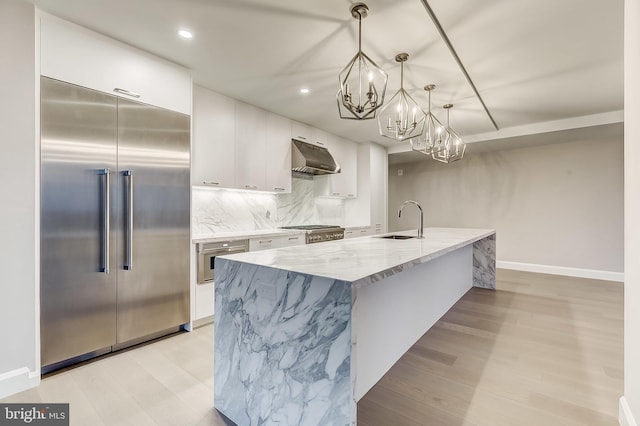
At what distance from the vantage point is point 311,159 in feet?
14.2

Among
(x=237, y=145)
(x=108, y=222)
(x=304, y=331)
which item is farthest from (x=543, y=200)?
(x=108, y=222)

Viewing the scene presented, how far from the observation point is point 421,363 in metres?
2.19

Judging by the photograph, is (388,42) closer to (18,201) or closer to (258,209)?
(258,209)

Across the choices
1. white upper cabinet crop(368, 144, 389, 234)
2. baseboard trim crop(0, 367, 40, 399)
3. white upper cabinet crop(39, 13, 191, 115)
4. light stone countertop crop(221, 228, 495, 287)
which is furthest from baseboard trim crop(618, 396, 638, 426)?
white upper cabinet crop(368, 144, 389, 234)

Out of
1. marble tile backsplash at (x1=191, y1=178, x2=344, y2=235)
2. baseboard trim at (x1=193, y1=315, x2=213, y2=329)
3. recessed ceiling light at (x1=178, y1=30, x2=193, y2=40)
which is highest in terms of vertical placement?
recessed ceiling light at (x1=178, y1=30, x2=193, y2=40)

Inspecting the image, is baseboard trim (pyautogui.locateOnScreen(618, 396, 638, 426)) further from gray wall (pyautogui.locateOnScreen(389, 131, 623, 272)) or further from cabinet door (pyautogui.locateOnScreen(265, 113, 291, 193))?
gray wall (pyautogui.locateOnScreen(389, 131, 623, 272))

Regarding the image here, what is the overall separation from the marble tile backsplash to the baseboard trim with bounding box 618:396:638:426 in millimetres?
3541

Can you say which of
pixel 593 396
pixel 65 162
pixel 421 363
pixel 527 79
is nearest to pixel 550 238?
pixel 527 79

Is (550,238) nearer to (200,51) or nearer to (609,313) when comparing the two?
(609,313)

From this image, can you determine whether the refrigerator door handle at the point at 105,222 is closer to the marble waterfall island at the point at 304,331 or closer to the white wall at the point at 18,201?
the white wall at the point at 18,201

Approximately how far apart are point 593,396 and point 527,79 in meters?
2.89

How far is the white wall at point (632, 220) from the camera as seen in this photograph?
1379mm

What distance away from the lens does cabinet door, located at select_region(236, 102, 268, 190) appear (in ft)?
11.7

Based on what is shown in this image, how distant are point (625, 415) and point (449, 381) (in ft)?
2.77
